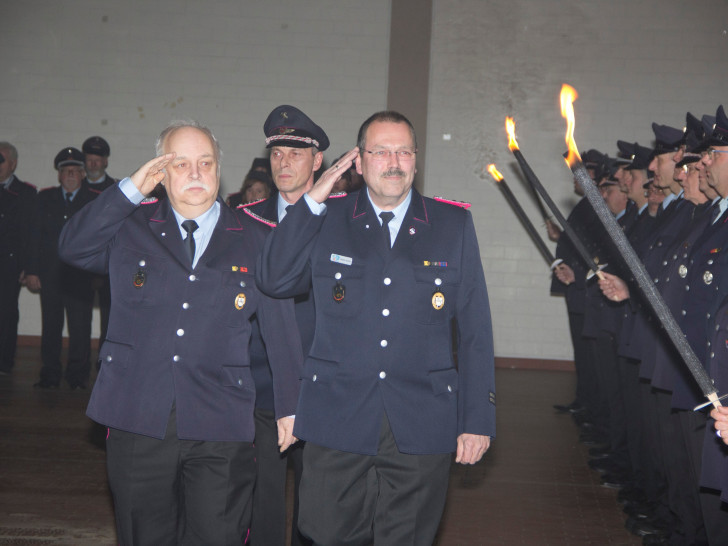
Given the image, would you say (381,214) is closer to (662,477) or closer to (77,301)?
(662,477)

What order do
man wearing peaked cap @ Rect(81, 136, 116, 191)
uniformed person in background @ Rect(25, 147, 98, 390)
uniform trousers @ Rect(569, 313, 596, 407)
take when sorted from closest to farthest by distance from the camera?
uniform trousers @ Rect(569, 313, 596, 407) < uniformed person in background @ Rect(25, 147, 98, 390) < man wearing peaked cap @ Rect(81, 136, 116, 191)

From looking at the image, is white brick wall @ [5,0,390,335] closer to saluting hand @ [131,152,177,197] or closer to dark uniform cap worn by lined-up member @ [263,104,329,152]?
dark uniform cap worn by lined-up member @ [263,104,329,152]

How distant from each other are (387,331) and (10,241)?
241 inches

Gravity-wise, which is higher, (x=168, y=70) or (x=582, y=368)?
(x=168, y=70)

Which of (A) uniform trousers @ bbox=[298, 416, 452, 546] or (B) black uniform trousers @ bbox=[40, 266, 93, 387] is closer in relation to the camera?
(A) uniform trousers @ bbox=[298, 416, 452, 546]

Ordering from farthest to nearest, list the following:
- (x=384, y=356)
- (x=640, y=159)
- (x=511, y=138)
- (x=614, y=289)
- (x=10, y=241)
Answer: (x=10, y=241) → (x=640, y=159) → (x=614, y=289) → (x=511, y=138) → (x=384, y=356)

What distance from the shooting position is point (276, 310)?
2941 millimetres

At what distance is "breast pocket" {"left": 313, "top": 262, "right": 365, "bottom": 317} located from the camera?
9.04 ft

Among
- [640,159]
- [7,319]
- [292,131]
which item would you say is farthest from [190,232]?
[7,319]

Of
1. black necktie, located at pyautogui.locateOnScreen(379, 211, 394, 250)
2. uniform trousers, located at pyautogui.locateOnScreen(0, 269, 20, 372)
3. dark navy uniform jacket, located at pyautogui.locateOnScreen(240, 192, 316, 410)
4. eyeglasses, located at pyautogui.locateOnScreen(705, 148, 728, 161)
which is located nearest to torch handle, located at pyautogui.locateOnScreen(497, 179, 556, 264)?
eyeglasses, located at pyautogui.locateOnScreen(705, 148, 728, 161)

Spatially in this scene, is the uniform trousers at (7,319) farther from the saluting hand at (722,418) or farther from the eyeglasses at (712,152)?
the saluting hand at (722,418)

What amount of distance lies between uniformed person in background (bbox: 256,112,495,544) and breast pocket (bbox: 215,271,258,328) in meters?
0.10

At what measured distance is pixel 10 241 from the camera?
782cm

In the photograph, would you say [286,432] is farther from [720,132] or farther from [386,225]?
[720,132]
